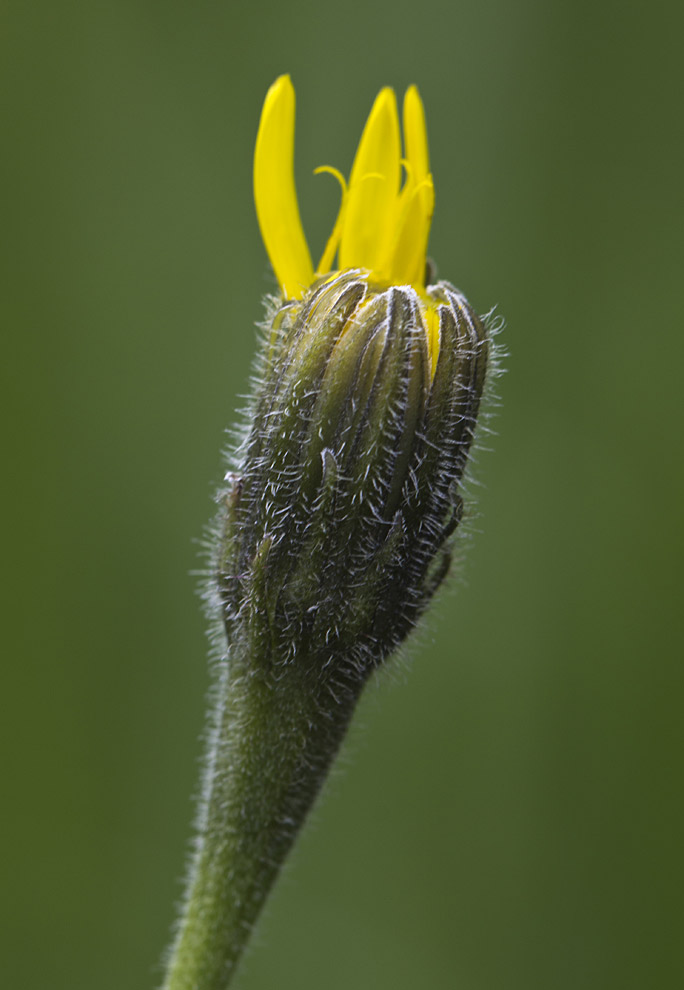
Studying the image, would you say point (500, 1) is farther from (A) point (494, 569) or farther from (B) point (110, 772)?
(B) point (110, 772)

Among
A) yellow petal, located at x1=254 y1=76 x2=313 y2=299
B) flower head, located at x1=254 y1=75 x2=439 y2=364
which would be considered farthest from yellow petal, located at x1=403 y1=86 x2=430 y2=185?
yellow petal, located at x1=254 y1=76 x2=313 y2=299

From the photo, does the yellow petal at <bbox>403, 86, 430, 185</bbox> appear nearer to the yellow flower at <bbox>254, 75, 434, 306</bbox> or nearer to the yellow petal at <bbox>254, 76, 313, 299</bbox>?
the yellow flower at <bbox>254, 75, 434, 306</bbox>

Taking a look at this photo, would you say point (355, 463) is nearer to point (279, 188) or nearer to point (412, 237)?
point (412, 237)

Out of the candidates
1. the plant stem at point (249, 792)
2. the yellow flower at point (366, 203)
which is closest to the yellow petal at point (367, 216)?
the yellow flower at point (366, 203)

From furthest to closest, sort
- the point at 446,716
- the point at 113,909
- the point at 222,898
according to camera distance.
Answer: the point at 446,716 < the point at 113,909 < the point at 222,898

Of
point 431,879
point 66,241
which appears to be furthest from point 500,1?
point 431,879

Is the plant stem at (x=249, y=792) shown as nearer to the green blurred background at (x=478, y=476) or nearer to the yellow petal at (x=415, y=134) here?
the yellow petal at (x=415, y=134)

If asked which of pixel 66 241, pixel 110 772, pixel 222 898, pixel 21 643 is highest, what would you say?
pixel 66 241
